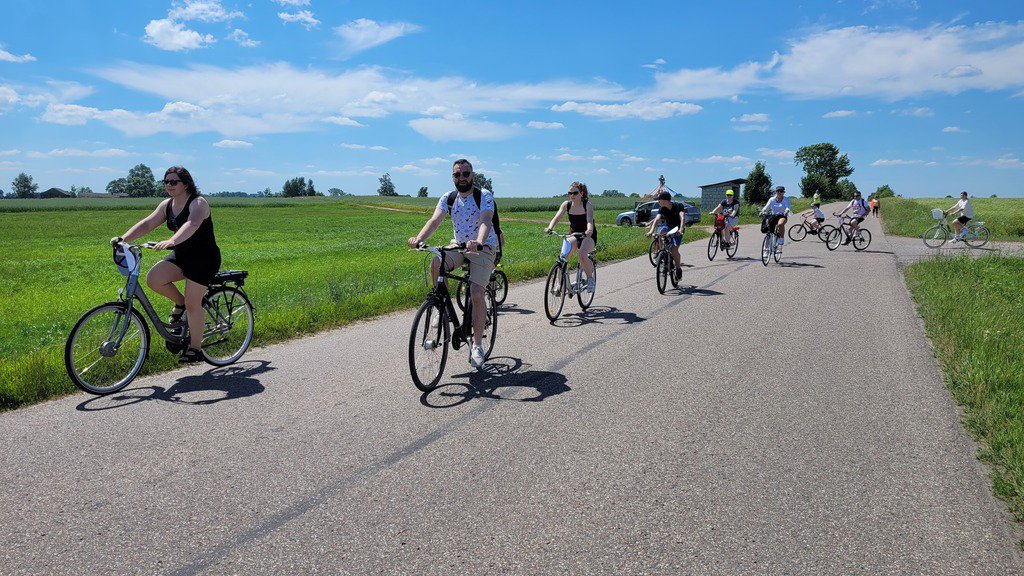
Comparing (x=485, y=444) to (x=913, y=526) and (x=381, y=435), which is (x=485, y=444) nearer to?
(x=381, y=435)

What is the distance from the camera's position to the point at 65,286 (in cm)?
1564

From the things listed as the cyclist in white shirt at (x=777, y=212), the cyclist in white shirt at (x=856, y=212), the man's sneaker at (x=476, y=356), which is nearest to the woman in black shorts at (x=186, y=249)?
the man's sneaker at (x=476, y=356)

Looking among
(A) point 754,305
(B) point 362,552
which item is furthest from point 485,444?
(A) point 754,305

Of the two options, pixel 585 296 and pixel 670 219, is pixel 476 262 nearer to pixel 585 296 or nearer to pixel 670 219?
pixel 585 296

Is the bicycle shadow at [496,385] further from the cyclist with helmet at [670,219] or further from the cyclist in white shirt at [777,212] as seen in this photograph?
the cyclist in white shirt at [777,212]

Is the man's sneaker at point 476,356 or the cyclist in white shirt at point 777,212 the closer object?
the man's sneaker at point 476,356

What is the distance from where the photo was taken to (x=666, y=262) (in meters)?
11.2

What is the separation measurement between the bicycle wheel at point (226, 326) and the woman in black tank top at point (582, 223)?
433 centimetres

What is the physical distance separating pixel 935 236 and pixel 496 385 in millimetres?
23289

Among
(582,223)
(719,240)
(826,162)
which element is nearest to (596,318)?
(582,223)

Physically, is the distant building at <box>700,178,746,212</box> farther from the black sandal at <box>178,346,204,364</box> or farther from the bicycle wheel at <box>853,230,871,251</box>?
the black sandal at <box>178,346,204,364</box>

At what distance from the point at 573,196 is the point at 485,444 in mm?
5753

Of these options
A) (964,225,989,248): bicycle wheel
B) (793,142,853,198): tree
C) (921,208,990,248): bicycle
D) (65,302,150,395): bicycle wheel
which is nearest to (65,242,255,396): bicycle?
(65,302,150,395): bicycle wheel

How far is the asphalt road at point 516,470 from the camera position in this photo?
2.86m
